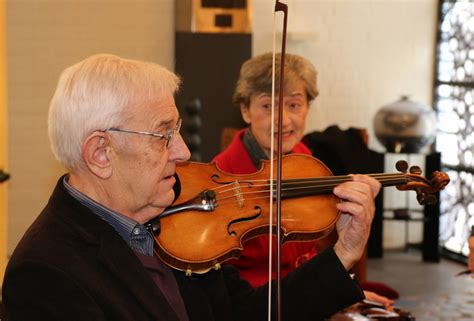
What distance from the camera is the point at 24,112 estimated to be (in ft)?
18.7

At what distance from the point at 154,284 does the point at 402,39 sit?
532cm

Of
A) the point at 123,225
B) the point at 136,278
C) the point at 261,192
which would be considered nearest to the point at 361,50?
the point at 261,192

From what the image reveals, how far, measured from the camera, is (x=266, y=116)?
298 centimetres

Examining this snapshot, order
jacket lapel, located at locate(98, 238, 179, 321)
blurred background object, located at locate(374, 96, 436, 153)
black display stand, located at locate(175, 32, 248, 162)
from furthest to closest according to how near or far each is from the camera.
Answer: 1. blurred background object, located at locate(374, 96, 436, 153)
2. black display stand, located at locate(175, 32, 248, 162)
3. jacket lapel, located at locate(98, 238, 179, 321)

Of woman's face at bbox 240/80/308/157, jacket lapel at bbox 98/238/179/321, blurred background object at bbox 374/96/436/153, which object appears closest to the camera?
jacket lapel at bbox 98/238/179/321

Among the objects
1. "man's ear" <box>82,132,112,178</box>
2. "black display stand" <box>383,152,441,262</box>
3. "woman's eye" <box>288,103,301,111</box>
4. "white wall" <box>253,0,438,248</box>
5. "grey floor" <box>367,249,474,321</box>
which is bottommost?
"grey floor" <box>367,249,474,321</box>

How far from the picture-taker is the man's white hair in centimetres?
178

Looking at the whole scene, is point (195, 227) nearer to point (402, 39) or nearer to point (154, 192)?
point (154, 192)

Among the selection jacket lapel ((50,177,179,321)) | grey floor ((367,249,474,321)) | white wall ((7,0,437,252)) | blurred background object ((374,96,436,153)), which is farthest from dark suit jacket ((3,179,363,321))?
blurred background object ((374,96,436,153))

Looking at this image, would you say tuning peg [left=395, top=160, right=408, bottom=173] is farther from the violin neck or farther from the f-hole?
the f-hole

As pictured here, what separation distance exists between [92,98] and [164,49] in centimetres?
425

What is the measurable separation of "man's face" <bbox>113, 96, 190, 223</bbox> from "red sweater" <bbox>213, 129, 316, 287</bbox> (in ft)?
2.92

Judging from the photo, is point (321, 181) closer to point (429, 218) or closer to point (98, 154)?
point (98, 154)

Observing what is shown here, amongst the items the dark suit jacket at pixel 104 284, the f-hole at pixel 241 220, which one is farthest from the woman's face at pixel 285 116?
the dark suit jacket at pixel 104 284
